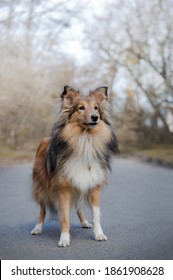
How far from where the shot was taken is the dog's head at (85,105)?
7426mm

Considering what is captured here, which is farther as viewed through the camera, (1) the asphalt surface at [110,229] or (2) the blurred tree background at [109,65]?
(2) the blurred tree background at [109,65]

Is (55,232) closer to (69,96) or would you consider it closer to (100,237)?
(100,237)

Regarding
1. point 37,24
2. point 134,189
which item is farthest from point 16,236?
point 37,24

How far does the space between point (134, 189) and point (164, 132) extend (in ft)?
71.6

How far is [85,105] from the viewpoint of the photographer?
746 centimetres

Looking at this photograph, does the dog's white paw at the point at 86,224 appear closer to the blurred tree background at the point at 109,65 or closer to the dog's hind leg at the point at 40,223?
the dog's hind leg at the point at 40,223

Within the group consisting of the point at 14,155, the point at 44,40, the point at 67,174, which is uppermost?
the point at 44,40

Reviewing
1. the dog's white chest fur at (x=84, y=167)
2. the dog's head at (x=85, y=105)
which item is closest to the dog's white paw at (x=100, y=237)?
the dog's white chest fur at (x=84, y=167)

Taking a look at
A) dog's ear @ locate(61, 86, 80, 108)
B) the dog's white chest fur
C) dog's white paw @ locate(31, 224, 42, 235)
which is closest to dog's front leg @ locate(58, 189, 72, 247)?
the dog's white chest fur

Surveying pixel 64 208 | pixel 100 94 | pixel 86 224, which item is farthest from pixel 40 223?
Answer: pixel 100 94

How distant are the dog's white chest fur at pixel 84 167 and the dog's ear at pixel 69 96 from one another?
0.49 meters

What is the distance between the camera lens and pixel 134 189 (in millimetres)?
14336

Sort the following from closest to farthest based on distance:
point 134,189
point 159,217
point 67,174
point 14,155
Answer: point 67,174
point 159,217
point 134,189
point 14,155

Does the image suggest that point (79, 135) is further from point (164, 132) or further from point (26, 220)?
point (164, 132)
